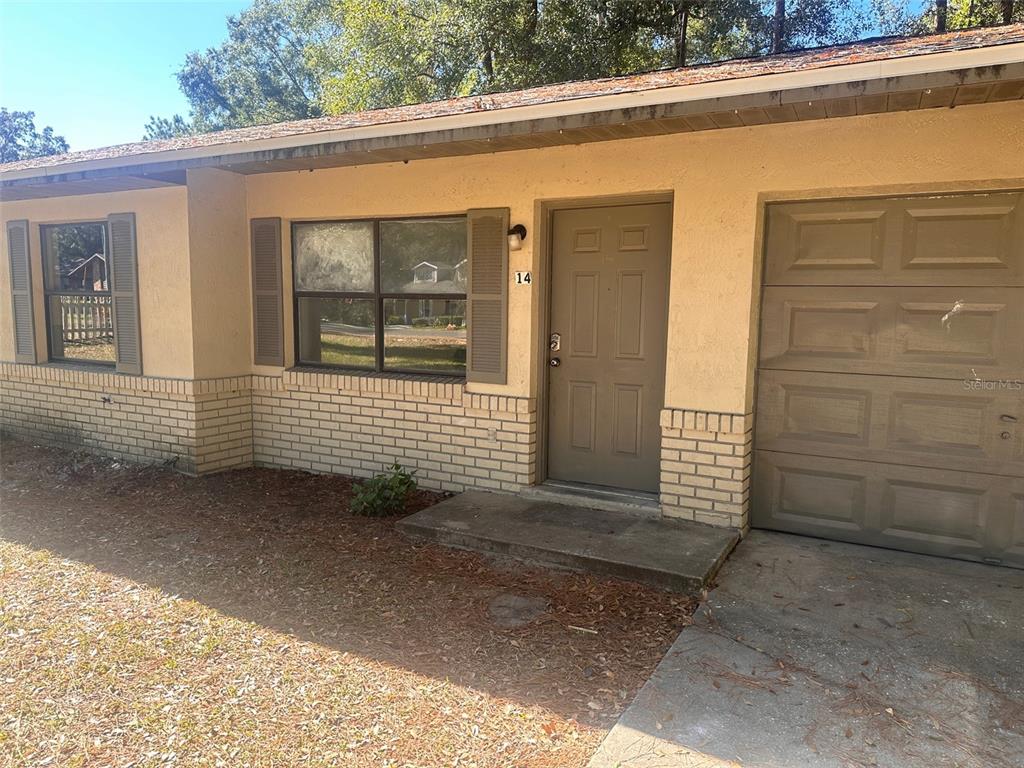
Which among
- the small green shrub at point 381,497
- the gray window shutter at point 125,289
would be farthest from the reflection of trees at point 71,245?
the small green shrub at point 381,497

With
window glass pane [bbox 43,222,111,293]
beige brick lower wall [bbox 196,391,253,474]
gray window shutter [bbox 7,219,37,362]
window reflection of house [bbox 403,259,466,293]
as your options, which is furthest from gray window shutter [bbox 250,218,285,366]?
gray window shutter [bbox 7,219,37,362]

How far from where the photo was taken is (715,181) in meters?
4.30

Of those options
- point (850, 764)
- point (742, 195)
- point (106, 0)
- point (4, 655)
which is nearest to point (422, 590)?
point (4, 655)

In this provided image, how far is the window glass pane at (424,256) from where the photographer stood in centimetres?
544

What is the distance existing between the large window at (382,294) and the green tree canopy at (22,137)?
119 ft

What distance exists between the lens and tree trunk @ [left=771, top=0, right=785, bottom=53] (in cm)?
1575

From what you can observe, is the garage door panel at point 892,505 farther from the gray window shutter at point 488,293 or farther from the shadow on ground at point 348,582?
the gray window shutter at point 488,293

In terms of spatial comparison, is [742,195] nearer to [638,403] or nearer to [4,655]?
[638,403]

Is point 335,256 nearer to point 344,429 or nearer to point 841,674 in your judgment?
point 344,429

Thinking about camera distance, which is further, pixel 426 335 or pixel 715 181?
pixel 426 335

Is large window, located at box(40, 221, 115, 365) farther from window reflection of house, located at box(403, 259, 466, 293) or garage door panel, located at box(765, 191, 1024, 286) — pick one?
garage door panel, located at box(765, 191, 1024, 286)

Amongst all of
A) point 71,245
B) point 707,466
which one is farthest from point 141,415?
point 707,466

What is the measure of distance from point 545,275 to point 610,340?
0.69 m

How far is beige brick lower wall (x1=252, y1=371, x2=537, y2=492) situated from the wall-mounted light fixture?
115 cm
